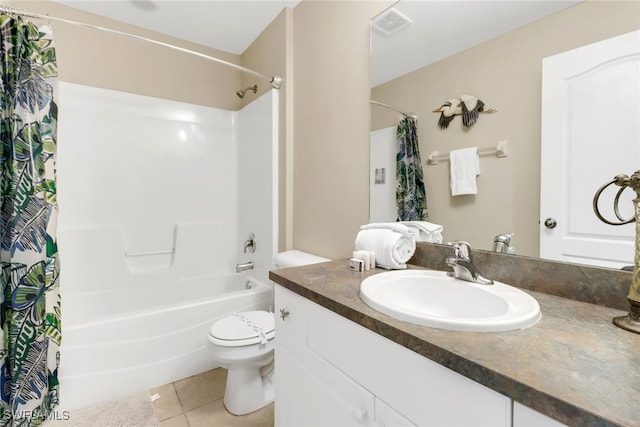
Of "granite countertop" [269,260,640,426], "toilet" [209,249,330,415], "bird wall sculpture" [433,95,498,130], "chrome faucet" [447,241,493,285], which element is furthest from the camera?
"toilet" [209,249,330,415]

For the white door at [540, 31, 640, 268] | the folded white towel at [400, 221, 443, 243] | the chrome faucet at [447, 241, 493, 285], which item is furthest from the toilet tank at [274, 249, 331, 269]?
the white door at [540, 31, 640, 268]

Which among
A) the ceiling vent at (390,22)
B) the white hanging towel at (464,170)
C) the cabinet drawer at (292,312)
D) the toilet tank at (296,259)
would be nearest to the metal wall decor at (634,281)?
the white hanging towel at (464,170)

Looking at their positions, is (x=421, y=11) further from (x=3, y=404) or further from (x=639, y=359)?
(x=3, y=404)

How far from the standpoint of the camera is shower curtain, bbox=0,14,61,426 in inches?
52.4

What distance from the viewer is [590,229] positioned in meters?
→ 0.82

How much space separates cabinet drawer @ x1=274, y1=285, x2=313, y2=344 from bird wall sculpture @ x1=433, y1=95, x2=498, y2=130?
0.86 m

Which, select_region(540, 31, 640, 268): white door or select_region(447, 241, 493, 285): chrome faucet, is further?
select_region(447, 241, 493, 285): chrome faucet

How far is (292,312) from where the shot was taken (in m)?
1.02

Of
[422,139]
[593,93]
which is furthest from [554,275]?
[422,139]

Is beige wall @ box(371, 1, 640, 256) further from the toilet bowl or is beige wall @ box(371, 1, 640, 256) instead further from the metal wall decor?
the toilet bowl

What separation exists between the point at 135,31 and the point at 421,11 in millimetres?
2180

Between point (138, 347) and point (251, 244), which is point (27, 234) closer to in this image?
point (138, 347)

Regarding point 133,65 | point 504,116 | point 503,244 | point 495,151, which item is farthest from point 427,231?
point 133,65

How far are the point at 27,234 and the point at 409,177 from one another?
1757 millimetres
